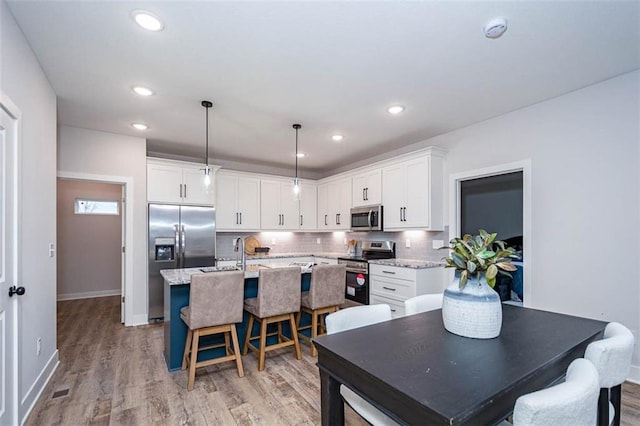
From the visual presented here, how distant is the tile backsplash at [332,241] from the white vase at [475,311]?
2.70 m

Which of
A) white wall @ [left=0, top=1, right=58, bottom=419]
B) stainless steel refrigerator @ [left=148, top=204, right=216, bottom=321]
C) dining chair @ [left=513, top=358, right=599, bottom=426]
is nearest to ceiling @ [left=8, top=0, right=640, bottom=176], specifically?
white wall @ [left=0, top=1, right=58, bottom=419]

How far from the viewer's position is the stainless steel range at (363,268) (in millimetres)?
4617

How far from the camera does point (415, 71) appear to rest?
2605 millimetres

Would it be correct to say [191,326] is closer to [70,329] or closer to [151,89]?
[151,89]

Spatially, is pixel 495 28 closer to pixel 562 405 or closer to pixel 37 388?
pixel 562 405

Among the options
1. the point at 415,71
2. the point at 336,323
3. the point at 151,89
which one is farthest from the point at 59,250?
the point at 415,71

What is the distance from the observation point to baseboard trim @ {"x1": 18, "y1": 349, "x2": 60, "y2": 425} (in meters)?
2.12

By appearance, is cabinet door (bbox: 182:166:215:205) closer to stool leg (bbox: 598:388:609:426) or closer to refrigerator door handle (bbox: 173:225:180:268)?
refrigerator door handle (bbox: 173:225:180:268)

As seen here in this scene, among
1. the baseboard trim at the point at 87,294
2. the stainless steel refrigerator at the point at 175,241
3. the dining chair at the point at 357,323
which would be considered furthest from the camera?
the baseboard trim at the point at 87,294

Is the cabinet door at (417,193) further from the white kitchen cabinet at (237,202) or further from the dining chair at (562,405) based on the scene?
the dining chair at (562,405)

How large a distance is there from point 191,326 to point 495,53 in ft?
10.5

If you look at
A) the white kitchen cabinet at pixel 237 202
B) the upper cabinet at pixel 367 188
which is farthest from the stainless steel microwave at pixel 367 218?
the white kitchen cabinet at pixel 237 202

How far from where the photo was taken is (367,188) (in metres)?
5.07

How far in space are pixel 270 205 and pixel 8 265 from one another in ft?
13.0
